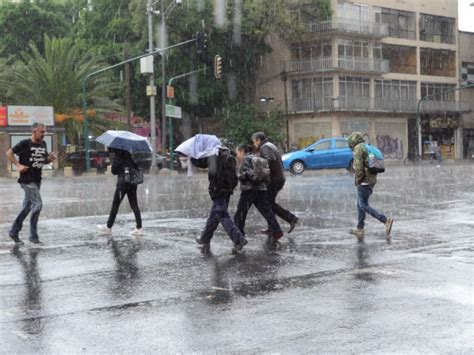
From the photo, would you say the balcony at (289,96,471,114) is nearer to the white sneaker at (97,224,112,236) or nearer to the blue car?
the blue car

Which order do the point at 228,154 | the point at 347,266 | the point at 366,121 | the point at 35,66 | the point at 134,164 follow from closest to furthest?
the point at 347,266, the point at 228,154, the point at 134,164, the point at 35,66, the point at 366,121

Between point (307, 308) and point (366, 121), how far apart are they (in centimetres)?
5234

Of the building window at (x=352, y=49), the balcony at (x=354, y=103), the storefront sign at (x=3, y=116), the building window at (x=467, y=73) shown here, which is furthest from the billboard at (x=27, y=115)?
the building window at (x=467, y=73)

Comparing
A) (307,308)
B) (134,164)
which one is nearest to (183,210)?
(134,164)

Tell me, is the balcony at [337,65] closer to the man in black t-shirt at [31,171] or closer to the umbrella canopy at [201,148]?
the man in black t-shirt at [31,171]

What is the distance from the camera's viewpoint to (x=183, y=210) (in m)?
15.7

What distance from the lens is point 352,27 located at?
181 ft

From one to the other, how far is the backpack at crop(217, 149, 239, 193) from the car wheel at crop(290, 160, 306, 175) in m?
23.9

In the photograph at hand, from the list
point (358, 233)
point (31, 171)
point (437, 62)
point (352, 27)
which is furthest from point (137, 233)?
point (437, 62)

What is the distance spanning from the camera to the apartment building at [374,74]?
5488 cm

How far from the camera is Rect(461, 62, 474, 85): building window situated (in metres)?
64.8

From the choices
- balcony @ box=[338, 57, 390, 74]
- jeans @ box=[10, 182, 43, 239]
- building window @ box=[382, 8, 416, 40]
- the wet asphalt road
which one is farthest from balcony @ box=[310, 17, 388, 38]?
jeans @ box=[10, 182, 43, 239]

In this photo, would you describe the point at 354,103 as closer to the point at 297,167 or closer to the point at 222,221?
the point at 297,167

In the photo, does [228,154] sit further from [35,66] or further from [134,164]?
[35,66]
